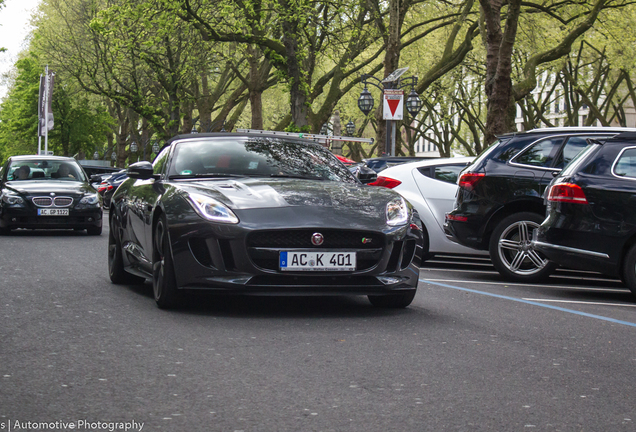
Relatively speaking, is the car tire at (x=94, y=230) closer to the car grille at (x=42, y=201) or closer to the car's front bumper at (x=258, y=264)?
the car grille at (x=42, y=201)

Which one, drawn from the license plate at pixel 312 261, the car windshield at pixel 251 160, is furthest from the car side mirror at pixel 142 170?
the license plate at pixel 312 261

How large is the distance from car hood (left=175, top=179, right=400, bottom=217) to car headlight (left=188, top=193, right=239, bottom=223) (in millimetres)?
56

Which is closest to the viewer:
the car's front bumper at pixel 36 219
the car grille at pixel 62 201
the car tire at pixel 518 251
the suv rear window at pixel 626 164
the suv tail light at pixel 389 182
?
the suv rear window at pixel 626 164

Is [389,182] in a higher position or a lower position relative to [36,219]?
higher

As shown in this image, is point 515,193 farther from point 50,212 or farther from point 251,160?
point 50,212

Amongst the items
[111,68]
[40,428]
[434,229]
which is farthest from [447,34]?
[40,428]

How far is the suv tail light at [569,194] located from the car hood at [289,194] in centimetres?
245

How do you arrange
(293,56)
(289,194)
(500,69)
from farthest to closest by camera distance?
(293,56)
(500,69)
(289,194)

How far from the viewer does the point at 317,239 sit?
687cm

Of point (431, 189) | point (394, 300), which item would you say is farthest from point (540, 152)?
point (394, 300)

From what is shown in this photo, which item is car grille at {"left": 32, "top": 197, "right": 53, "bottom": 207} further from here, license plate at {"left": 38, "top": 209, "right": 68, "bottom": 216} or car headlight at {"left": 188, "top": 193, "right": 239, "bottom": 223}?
car headlight at {"left": 188, "top": 193, "right": 239, "bottom": 223}

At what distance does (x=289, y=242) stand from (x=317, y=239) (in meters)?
0.20

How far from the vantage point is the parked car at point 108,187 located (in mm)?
32250

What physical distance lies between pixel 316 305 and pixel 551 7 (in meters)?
22.8
